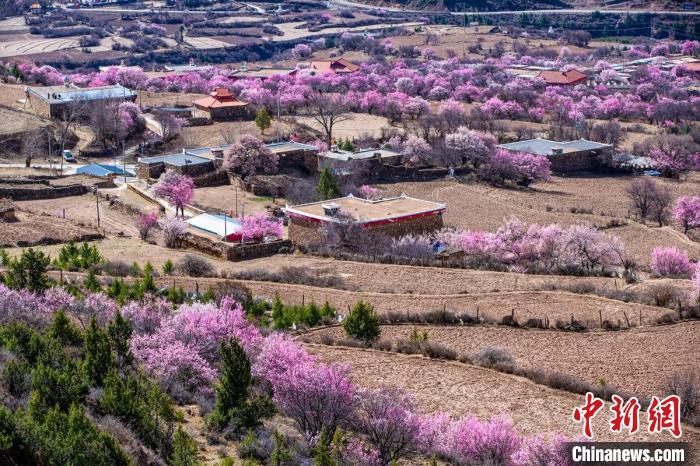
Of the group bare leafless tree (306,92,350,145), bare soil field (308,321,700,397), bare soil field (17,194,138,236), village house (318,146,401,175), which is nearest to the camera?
bare soil field (308,321,700,397)

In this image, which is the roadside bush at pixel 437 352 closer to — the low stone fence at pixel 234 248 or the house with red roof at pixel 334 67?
the low stone fence at pixel 234 248

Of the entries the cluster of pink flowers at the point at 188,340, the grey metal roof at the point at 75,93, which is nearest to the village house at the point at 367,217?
the cluster of pink flowers at the point at 188,340

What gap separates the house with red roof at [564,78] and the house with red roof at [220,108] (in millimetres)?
35636

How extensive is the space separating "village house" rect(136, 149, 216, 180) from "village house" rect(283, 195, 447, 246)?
12057 millimetres

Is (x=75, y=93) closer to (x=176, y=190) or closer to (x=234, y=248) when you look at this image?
(x=176, y=190)

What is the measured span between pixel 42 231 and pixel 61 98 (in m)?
28.5

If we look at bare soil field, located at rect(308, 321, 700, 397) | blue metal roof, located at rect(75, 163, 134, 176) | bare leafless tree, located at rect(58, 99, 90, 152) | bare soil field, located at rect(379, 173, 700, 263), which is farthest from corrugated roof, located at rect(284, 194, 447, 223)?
bare leafless tree, located at rect(58, 99, 90, 152)

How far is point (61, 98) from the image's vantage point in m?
66.7

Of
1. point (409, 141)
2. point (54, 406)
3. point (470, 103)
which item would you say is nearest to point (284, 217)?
point (409, 141)

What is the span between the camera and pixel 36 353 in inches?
860

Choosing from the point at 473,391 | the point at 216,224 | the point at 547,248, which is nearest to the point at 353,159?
the point at 216,224

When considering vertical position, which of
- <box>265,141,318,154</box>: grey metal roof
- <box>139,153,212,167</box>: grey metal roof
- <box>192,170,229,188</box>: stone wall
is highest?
<box>139,153,212,167</box>: grey metal roof

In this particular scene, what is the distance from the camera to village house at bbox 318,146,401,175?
2128 inches

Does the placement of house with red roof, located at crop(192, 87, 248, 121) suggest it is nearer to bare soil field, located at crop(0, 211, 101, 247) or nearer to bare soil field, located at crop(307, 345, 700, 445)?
bare soil field, located at crop(0, 211, 101, 247)
